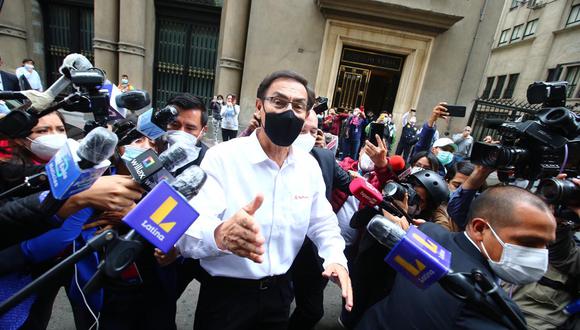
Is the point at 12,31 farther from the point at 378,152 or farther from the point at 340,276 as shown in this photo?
the point at 340,276

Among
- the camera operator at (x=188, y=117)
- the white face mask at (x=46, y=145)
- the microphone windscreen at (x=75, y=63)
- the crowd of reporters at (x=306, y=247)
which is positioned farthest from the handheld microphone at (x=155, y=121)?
the camera operator at (x=188, y=117)

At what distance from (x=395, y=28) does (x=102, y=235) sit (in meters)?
10.9

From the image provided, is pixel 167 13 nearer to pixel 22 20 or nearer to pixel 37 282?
pixel 22 20

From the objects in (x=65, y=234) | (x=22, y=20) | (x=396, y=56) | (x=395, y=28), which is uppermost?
(x=395, y=28)

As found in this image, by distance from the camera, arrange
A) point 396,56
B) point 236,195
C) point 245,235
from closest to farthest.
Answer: point 245,235 < point 236,195 < point 396,56

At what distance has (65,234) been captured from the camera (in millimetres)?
1207

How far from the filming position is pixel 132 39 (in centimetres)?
945

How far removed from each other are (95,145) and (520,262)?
176 cm

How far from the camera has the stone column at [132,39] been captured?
30.2 ft

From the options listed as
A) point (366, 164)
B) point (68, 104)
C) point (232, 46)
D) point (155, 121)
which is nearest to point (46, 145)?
point (68, 104)

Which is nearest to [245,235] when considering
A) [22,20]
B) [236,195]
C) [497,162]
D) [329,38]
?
[236,195]

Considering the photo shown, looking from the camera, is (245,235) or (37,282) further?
(245,235)

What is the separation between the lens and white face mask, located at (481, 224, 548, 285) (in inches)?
51.4

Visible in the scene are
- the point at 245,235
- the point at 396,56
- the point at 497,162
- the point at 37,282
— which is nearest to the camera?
the point at 37,282
